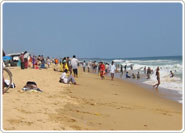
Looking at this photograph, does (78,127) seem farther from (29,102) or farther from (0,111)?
(29,102)

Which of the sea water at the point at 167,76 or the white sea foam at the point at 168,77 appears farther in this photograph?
the white sea foam at the point at 168,77

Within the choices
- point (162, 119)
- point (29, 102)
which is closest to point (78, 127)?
point (29, 102)

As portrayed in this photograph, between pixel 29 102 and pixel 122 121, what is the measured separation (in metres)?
2.53

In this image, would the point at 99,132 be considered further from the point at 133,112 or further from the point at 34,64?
the point at 34,64

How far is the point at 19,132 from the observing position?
4637mm

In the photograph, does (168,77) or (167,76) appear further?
(167,76)

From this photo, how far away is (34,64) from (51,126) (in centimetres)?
2071

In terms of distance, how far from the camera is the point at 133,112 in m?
7.80

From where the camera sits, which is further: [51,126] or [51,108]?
[51,108]

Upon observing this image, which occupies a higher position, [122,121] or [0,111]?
[0,111]

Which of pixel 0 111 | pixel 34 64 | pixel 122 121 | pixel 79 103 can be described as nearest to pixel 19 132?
pixel 0 111

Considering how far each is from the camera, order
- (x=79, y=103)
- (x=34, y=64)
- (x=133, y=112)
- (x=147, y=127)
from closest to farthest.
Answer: (x=147, y=127) → (x=133, y=112) → (x=79, y=103) → (x=34, y=64)

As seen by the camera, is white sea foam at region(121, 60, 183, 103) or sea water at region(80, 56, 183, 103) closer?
sea water at region(80, 56, 183, 103)

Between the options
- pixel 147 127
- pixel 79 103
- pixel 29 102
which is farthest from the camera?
pixel 79 103
